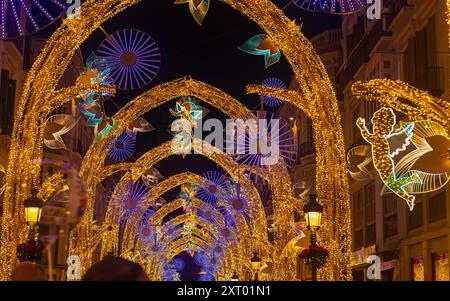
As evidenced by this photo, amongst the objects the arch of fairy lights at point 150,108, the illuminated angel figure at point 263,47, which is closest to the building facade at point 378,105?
the arch of fairy lights at point 150,108

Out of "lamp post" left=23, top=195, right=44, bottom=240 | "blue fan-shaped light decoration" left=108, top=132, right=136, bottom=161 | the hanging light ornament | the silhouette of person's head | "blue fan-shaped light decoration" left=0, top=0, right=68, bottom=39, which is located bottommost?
the silhouette of person's head

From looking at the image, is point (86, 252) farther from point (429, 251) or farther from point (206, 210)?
point (206, 210)

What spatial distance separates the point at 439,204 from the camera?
23.9m

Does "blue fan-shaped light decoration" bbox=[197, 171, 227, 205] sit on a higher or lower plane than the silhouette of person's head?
higher

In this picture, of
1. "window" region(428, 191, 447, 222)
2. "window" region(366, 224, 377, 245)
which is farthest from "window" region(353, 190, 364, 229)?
"window" region(428, 191, 447, 222)

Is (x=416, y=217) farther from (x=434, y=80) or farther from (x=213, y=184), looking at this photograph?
(x=213, y=184)

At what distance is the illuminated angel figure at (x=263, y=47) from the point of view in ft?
62.5

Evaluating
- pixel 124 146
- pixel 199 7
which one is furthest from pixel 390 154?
pixel 124 146

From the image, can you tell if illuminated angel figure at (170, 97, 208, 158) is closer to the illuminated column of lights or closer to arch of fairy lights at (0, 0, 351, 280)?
arch of fairy lights at (0, 0, 351, 280)

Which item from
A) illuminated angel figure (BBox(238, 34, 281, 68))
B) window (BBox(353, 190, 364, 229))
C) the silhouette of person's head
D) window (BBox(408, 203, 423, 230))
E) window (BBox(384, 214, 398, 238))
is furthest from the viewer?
window (BBox(353, 190, 364, 229))

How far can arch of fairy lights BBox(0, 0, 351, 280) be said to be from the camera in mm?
14656

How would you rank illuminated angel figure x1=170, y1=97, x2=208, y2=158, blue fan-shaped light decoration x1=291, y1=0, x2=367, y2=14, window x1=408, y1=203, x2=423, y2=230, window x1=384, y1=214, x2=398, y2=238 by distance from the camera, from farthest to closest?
window x1=384, y1=214, x2=398, y2=238, illuminated angel figure x1=170, y1=97, x2=208, y2=158, window x1=408, y1=203, x2=423, y2=230, blue fan-shaped light decoration x1=291, y1=0, x2=367, y2=14

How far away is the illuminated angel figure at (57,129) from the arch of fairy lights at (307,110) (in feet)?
24.0

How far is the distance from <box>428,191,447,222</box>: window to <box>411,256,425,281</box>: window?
2732 mm
